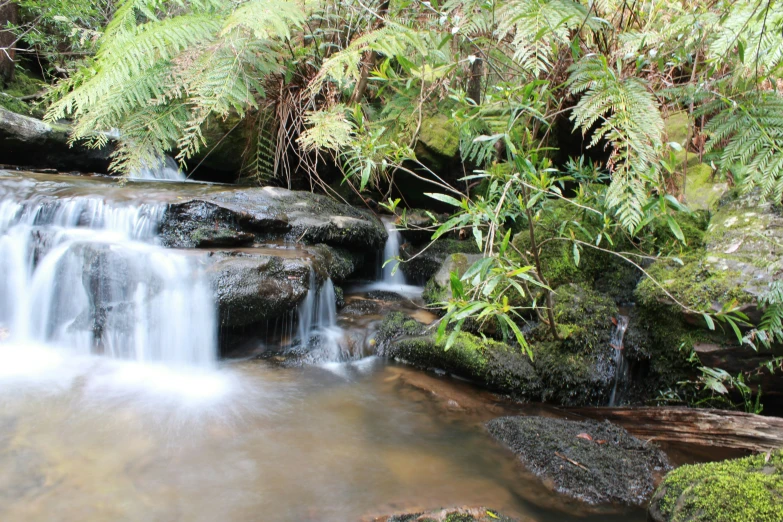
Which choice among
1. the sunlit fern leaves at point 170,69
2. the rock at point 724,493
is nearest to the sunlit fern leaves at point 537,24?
the sunlit fern leaves at point 170,69

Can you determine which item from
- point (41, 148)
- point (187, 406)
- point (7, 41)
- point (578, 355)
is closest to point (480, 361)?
point (578, 355)

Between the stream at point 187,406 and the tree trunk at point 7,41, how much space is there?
3371mm

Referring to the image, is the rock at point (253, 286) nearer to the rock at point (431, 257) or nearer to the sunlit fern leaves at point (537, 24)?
the rock at point (431, 257)

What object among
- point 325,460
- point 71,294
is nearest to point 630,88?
point 325,460

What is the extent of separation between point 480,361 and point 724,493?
165cm

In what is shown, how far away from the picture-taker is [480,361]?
3109 millimetres

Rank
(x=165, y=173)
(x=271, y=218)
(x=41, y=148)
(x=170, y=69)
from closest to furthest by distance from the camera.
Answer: (x=170, y=69)
(x=271, y=218)
(x=41, y=148)
(x=165, y=173)

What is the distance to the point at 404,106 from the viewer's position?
9.60 ft

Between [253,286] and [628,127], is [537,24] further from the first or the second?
[253,286]

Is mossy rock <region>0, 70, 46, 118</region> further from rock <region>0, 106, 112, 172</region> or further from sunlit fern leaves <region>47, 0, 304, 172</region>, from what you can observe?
sunlit fern leaves <region>47, 0, 304, 172</region>

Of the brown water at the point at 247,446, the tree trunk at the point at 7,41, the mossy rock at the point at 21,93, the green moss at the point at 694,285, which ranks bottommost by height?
the brown water at the point at 247,446

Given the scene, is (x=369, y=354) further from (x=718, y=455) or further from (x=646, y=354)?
(x=718, y=455)

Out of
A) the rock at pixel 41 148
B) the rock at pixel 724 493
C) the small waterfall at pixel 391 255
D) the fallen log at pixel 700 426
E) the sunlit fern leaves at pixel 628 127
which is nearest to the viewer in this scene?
the rock at pixel 724 493

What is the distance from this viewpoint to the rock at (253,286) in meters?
3.48
